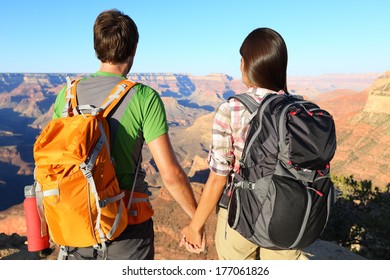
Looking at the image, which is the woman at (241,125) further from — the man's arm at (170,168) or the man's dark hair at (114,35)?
the man's dark hair at (114,35)

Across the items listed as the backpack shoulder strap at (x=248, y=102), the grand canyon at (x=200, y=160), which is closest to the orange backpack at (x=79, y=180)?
the backpack shoulder strap at (x=248, y=102)

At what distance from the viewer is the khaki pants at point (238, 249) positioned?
224 centimetres

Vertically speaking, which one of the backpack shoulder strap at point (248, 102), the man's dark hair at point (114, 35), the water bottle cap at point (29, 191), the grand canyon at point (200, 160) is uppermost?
the man's dark hair at point (114, 35)

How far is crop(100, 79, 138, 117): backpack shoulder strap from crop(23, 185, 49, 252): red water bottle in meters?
0.69

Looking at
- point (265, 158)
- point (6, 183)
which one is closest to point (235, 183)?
point (265, 158)

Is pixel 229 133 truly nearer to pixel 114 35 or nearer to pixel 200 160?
pixel 114 35

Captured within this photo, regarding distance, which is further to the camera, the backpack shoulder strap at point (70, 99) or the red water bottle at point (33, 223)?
the backpack shoulder strap at point (70, 99)

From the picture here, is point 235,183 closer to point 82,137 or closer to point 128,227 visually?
point 128,227

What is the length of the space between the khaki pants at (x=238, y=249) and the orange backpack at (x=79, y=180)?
2.64 feet

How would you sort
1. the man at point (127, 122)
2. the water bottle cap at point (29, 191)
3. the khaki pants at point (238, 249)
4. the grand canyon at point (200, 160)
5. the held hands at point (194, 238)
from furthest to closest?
the grand canyon at point (200, 160)
the held hands at point (194, 238)
the khaki pants at point (238, 249)
the man at point (127, 122)
the water bottle cap at point (29, 191)

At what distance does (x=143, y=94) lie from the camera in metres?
2.03

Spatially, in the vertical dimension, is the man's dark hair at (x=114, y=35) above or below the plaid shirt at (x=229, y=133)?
above

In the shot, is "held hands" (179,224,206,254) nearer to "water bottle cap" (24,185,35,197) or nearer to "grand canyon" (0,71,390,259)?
"water bottle cap" (24,185,35,197)
